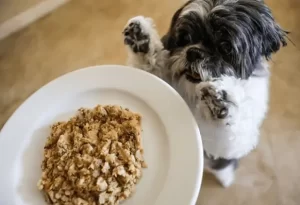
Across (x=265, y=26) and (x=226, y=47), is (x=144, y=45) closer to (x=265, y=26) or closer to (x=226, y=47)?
(x=226, y=47)

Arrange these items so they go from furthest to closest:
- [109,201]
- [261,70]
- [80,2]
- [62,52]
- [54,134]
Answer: [80,2], [62,52], [261,70], [54,134], [109,201]

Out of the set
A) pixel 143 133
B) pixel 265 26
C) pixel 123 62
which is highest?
pixel 265 26

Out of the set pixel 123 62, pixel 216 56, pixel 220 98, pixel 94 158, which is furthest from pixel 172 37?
pixel 123 62

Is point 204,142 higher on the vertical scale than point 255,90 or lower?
lower

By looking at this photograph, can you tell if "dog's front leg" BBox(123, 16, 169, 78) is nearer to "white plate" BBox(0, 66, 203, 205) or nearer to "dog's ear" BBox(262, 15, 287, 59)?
"white plate" BBox(0, 66, 203, 205)

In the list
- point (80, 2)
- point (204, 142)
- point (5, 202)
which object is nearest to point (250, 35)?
point (204, 142)

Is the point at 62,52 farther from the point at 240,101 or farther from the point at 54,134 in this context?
the point at 240,101

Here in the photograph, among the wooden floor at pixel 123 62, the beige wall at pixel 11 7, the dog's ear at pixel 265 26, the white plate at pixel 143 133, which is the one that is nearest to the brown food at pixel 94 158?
the white plate at pixel 143 133
